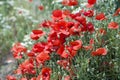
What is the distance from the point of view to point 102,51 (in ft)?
10.8

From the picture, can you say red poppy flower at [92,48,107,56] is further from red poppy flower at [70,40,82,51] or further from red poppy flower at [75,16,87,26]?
red poppy flower at [75,16,87,26]

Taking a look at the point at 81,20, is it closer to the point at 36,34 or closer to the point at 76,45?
the point at 76,45

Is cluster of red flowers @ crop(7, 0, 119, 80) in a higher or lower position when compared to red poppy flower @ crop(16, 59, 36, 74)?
higher

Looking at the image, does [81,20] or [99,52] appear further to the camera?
[81,20]

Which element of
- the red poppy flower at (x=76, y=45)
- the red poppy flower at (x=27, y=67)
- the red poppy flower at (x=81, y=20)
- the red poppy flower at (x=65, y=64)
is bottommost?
the red poppy flower at (x=27, y=67)

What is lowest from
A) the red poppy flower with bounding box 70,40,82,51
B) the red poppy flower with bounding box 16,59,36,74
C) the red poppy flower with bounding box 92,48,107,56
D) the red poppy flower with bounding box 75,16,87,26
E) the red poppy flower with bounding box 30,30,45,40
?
the red poppy flower with bounding box 16,59,36,74

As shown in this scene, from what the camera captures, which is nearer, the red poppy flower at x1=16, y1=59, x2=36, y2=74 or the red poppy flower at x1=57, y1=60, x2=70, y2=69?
the red poppy flower at x1=57, y1=60, x2=70, y2=69

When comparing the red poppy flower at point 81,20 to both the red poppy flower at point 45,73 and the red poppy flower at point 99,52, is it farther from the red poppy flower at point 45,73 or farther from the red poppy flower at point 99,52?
the red poppy flower at point 45,73

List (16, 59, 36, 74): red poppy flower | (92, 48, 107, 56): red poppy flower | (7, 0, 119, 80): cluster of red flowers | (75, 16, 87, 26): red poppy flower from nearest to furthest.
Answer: (92, 48, 107, 56): red poppy flower, (7, 0, 119, 80): cluster of red flowers, (75, 16, 87, 26): red poppy flower, (16, 59, 36, 74): red poppy flower

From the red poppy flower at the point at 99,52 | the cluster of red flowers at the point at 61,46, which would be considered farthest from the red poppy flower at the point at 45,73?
the red poppy flower at the point at 99,52

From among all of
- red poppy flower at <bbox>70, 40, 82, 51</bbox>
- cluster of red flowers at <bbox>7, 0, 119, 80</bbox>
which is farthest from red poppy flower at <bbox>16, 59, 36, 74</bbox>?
red poppy flower at <bbox>70, 40, 82, 51</bbox>

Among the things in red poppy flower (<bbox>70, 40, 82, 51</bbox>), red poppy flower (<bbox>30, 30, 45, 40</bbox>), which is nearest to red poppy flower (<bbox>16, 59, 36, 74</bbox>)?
red poppy flower (<bbox>30, 30, 45, 40</bbox>)

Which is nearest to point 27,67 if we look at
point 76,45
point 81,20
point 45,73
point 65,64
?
point 45,73

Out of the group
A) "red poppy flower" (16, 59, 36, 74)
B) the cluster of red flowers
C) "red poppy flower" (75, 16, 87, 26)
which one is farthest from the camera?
"red poppy flower" (16, 59, 36, 74)
